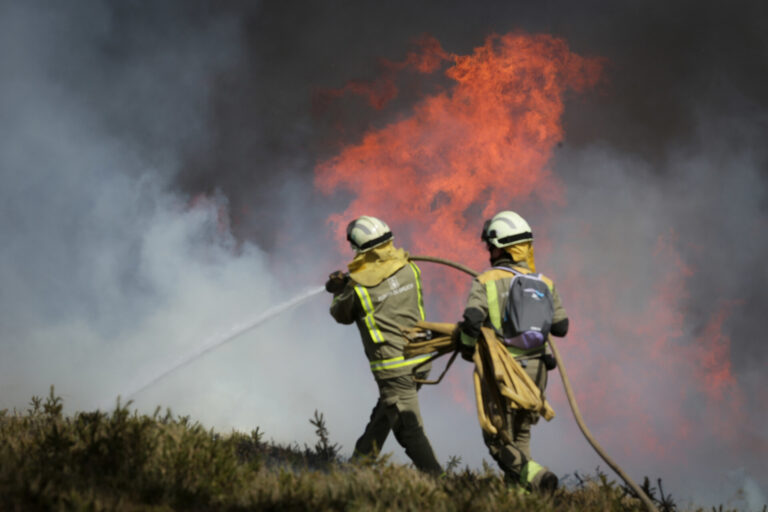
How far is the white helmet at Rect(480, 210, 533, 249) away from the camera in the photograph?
21.6 ft

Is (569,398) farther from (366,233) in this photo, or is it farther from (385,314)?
(366,233)

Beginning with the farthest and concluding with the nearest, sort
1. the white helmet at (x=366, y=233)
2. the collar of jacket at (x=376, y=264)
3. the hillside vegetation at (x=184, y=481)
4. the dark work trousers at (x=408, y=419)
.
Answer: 1. the white helmet at (x=366, y=233)
2. the collar of jacket at (x=376, y=264)
3. the dark work trousers at (x=408, y=419)
4. the hillside vegetation at (x=184, y=481)

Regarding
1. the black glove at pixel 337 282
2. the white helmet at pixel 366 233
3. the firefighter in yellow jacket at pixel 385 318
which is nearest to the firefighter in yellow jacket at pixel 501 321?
the firefighter in yellow jacket at pixel 385 318

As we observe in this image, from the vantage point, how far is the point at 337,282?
26.5ft

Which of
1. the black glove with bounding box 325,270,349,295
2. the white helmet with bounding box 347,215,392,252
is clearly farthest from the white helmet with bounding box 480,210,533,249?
the black glove with bounding box 325,270,349,295

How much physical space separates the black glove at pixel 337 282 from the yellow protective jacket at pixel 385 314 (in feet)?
0.89

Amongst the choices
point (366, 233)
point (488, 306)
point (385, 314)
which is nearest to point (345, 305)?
point (385, 314)

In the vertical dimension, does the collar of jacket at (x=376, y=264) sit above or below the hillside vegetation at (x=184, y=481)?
above

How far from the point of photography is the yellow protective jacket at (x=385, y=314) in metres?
7.48

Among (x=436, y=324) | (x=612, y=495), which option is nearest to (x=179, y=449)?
(x=436, y=324)

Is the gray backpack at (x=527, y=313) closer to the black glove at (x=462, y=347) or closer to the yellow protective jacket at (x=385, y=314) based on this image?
the black glove at (x=462, y=347)

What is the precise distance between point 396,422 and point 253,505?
8.71 feet

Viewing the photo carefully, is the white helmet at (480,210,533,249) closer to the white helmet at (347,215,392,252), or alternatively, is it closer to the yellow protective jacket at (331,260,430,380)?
the yellow protective jacket at (331,260,430,380)

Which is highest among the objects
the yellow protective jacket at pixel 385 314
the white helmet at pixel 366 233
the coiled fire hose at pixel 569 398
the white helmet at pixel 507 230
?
the white helmet at pixel 366 233
